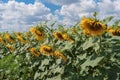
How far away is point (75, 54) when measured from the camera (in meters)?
5.59

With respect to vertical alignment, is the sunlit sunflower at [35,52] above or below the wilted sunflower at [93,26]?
below

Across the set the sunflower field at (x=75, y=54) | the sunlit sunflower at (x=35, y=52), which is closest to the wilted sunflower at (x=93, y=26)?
the sunflower field at (x=75, y=54)

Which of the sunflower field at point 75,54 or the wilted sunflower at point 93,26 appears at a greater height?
the wilted sunflower at point 93,26

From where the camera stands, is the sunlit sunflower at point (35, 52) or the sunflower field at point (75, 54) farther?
the sunlit sunflower at point (35, 52)

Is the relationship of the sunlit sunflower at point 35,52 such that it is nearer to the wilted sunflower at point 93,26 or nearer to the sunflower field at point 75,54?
the sunflower field at point 75,54

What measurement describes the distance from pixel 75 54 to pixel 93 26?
48.0 inches

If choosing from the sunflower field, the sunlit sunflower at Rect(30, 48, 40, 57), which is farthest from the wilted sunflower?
the sunlit sunflower at Rect(30, 48, 40, 57)

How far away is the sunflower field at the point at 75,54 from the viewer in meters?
4.48

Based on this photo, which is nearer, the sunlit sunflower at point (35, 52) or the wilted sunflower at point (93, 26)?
the wilted sunflower at point (93, 26)

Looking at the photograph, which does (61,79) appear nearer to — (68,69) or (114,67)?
(68,69)

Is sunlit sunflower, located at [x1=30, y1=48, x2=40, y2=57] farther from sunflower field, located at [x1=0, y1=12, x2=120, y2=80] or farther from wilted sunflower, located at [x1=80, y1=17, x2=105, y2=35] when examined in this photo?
wilted sunflower, located at [x1=80, y1=17, x2=105, y2=35]

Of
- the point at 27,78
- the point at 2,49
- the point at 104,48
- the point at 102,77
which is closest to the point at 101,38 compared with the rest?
the point at 104,48

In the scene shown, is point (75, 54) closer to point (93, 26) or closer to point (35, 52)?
point (93, 26)

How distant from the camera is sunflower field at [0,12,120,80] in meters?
4.48
